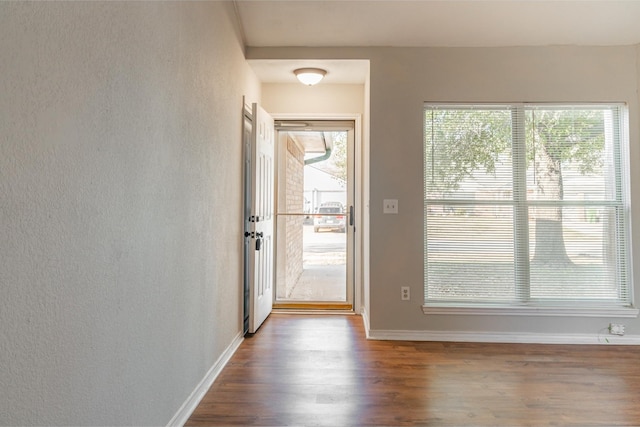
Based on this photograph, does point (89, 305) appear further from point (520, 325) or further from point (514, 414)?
point (520, 325)

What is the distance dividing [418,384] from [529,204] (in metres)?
1.84

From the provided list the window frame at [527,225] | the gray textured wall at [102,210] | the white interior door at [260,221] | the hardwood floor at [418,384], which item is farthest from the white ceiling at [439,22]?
the hardwood floor at [418,384]

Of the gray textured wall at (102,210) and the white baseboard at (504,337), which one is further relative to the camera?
the white baseboard at (504,337)

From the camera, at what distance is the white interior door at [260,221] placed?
2.88 m

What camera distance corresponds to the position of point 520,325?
2.83 metres

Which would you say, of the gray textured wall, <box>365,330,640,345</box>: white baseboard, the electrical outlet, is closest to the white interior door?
the gray textured wall

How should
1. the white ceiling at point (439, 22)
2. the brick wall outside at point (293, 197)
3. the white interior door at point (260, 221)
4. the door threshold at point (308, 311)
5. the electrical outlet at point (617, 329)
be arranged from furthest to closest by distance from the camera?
the brick wall outside at point (293, 197), the door threshold at point (308, 311), the white interior door at point (260, 221), the electrical outlet at point (617, 329), the white ceiling at point (439, 22)

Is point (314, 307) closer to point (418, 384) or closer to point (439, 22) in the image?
point (418, 384)

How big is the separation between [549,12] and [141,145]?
3118 millimetres

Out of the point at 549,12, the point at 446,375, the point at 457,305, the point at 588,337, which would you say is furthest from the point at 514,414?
the point at 549,12

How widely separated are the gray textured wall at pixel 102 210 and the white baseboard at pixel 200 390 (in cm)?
5

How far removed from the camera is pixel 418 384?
82.0 inches

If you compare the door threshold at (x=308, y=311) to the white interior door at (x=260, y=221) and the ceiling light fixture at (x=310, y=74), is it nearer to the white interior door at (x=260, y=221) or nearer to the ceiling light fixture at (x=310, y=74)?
the white interior door at (x=260, y=221)

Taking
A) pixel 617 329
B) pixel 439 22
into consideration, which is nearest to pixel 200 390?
pixel 439 22
